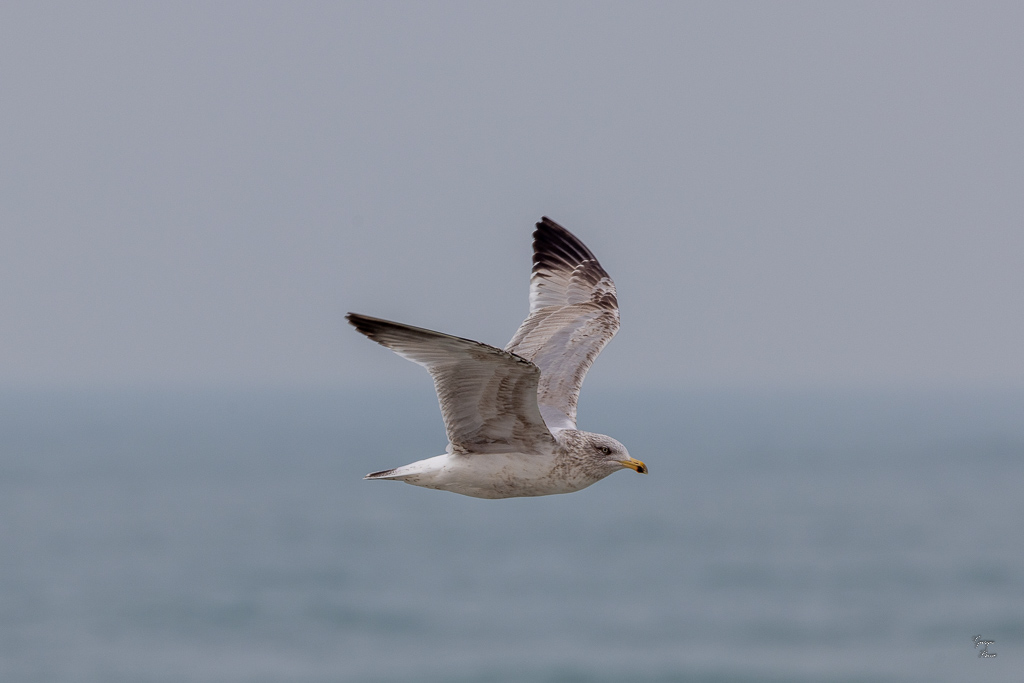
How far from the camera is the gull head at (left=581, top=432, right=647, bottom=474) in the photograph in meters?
10.2

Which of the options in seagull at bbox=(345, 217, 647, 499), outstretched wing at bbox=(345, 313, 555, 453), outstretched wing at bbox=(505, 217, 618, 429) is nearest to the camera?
outstretched wing at bbox=(345, 313, 555, 453)

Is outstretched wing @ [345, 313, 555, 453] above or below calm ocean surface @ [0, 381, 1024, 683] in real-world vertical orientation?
below

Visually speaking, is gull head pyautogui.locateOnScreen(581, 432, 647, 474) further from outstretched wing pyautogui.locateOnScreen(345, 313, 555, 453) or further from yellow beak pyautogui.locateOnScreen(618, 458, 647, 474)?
outstretched wing pyautogui.locateOnScreen(345, 313, 555, 453)

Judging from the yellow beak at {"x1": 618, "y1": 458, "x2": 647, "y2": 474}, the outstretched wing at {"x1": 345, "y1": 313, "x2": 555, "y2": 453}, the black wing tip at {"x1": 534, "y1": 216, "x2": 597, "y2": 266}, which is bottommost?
the yellow beak at {"x1": 618, "y1": 458, "x2": 647, "y2": 474}

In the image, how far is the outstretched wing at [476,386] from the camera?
8.74 metres

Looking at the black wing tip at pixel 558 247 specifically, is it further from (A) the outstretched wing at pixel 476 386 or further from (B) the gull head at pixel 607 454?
(A) the outstretched wing at pixel 476 386

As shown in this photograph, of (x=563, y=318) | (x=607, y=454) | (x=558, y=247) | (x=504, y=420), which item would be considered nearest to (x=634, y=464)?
(x=607, y=454)

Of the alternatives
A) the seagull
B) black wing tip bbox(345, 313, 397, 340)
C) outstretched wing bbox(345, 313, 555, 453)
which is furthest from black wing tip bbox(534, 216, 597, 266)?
black wing tip bbox(345, 313, 397, 340)

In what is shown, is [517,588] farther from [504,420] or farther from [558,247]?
[504,420]

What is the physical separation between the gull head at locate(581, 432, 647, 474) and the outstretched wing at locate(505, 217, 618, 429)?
69 centimetres

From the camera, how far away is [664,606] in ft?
367

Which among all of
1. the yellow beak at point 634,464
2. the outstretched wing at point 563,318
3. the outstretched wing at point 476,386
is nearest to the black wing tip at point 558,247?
the outstretched wing at point 563,318

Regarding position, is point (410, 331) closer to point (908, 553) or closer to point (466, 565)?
point (466, 565)

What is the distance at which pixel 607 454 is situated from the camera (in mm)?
10281
